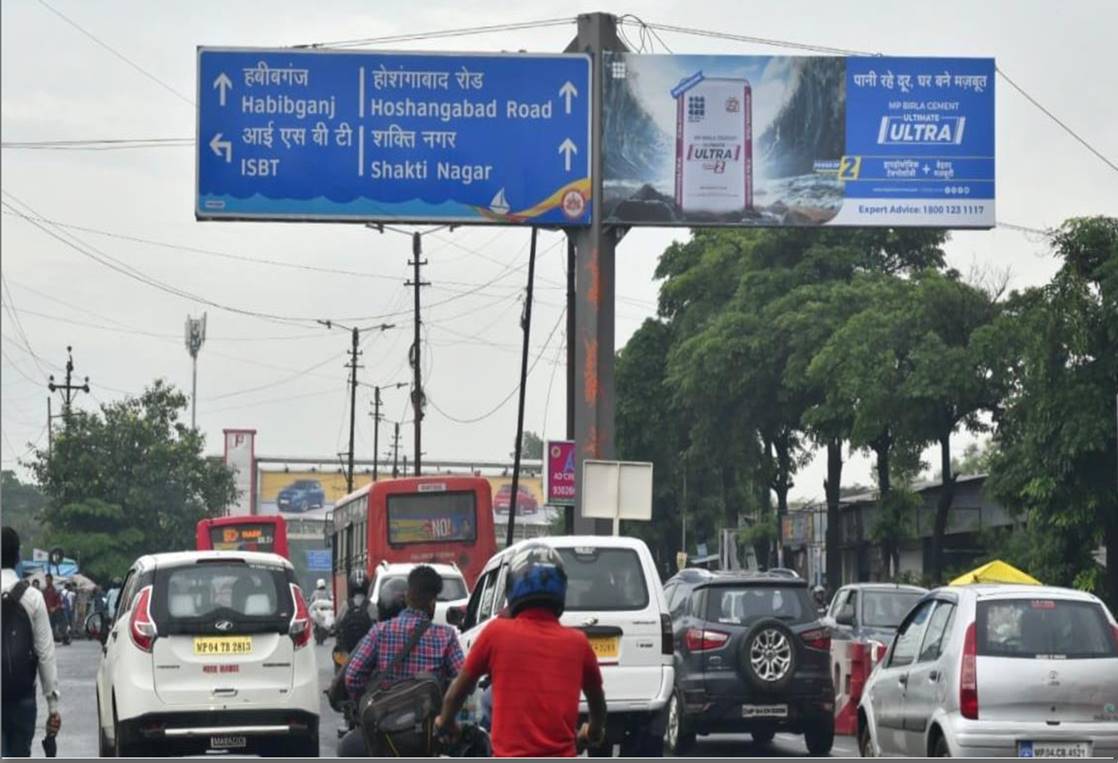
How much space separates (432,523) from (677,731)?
1962cm

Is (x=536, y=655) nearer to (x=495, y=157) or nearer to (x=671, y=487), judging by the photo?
(x=495, y=157)

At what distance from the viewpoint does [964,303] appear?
149 feet

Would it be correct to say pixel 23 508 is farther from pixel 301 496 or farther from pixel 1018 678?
pixel 1018 678

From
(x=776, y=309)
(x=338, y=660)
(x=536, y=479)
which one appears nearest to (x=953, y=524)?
(x=776, y=309)

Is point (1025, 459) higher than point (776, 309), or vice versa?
point (776, 309)

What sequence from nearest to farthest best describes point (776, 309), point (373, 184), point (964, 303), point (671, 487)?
point (373, 184), point (964, 303), point (776, 309), point (671, 487)

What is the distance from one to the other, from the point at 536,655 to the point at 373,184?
21.2m

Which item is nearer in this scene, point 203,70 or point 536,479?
point 203,70

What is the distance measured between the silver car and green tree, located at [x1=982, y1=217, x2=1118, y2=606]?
1752 cm

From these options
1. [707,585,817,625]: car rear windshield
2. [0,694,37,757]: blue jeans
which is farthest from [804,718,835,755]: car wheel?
[0,694,37,757]: blue jeans

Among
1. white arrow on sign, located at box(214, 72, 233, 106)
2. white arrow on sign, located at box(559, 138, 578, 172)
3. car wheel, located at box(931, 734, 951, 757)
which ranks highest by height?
white arrow on sign, located at box(214, 72, 233, 106)

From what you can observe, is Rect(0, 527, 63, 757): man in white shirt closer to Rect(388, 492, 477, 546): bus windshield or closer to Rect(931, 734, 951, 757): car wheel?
Rect(931, 734, 951, 757): car wheel

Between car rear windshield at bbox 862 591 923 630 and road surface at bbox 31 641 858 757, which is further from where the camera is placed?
car rear windshield at bbox 862 591 923 630

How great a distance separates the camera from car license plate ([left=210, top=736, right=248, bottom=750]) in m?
17.8
